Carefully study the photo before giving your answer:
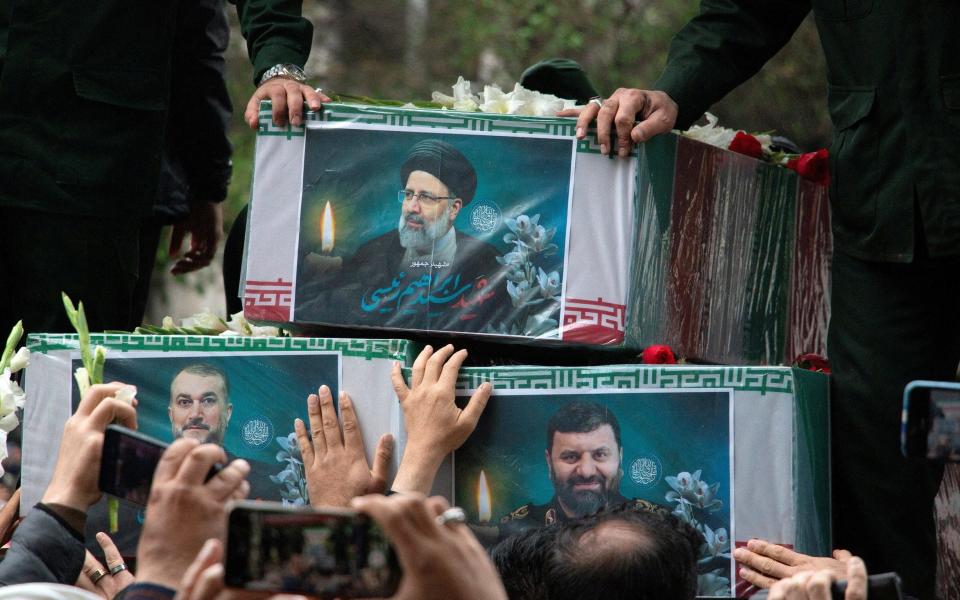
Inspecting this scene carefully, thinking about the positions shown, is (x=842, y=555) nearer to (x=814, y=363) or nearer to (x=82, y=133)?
(x=814, y=363)

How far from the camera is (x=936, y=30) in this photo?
2639 millimetres

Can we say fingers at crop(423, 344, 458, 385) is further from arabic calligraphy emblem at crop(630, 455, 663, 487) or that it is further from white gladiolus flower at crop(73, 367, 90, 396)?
white gladiolus flower at crop(73, 367, 90, 396)

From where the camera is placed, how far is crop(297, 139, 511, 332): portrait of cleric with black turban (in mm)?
2678

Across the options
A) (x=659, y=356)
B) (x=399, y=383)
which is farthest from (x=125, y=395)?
(x=659, y=356)

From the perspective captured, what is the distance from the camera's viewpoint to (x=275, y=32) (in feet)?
10.3

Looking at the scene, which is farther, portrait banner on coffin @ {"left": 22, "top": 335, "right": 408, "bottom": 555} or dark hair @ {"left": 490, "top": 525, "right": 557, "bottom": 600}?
portrait banner on coffin @ {"left": 22, "top": 335, "right": 408, "bottom": 555}

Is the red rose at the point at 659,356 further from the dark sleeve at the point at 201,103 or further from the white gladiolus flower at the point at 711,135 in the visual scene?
the dark sleeve at the point at 201,103

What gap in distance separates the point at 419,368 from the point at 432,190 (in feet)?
1.15

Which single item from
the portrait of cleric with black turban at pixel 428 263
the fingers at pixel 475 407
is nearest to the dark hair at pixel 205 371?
the portrait of cleric with black turban at pixel 428 263

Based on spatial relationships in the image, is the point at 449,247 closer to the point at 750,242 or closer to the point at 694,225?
the point at 694,225

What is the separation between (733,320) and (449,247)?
720mm

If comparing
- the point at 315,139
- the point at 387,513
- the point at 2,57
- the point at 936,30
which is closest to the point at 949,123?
the point at 936,30

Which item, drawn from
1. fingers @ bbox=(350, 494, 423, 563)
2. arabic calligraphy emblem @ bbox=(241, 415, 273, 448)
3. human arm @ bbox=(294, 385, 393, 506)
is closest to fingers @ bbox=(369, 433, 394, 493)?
Result: human arm @ bbox=(294, 385, 393, 506)

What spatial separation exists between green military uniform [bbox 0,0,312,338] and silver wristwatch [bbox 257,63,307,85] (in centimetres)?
4
